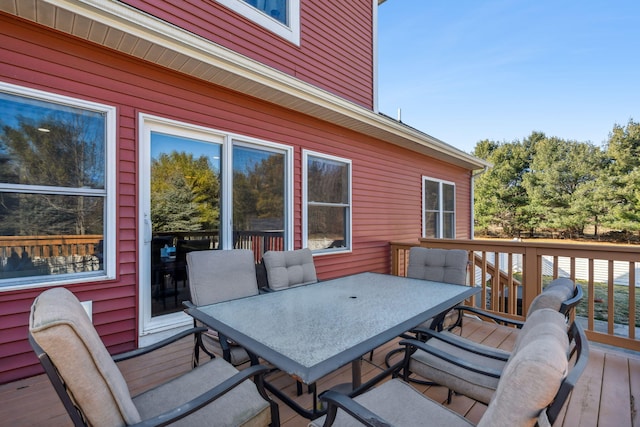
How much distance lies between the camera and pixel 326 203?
15.7ft

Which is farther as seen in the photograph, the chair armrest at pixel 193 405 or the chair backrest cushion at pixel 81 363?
the chair armrest at pixel 193 405

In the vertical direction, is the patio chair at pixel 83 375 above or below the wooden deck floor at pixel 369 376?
above

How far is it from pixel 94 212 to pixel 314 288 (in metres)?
2.09

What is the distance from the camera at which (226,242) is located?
3.53 m

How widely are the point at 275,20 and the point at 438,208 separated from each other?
5.64 metres

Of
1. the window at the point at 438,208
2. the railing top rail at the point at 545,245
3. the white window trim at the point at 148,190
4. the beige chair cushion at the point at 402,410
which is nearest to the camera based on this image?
the beige chair cushion at the point at 402,410

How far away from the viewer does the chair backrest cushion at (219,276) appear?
2.42 metres

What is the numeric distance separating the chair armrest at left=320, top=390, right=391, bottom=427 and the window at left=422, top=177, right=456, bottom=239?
6.40m

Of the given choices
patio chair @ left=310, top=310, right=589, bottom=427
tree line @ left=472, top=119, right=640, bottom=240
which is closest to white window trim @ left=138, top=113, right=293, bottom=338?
patio chair @ left=310, top=310, right=589, bottom=427

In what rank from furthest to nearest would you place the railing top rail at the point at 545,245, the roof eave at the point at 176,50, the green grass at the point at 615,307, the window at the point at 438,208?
the green grass at the point at 615,307 < the window at the point at 438,208 < the railing top rail at the point at 545,245 < the roof eave at the point at 176,50

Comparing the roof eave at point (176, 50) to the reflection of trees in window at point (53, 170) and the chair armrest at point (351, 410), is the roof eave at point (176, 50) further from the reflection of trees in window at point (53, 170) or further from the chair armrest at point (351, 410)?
the chair armrest at point (351, 410)

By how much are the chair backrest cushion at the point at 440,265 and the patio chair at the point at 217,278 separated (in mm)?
1802

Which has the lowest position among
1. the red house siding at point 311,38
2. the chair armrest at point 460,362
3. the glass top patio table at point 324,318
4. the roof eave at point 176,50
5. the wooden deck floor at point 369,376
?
the wooden deck floor at point 369,376

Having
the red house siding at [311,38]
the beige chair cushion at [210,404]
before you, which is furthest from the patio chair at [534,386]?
the red house siding at [311,38]
